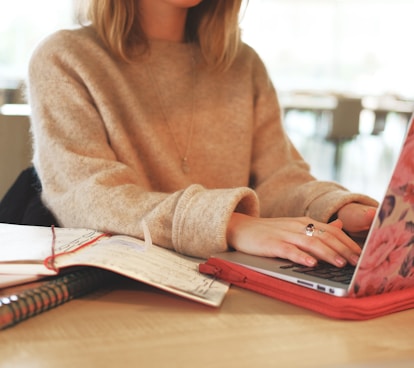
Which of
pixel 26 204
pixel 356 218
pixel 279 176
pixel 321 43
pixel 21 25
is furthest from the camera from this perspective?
pixel 321 43

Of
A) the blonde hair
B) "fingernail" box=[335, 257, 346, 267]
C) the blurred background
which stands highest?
the blonde hair

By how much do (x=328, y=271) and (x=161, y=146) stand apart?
58 centimetres

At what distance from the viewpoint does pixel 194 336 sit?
0.57 metres

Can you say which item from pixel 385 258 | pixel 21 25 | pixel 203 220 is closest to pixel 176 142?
pixel 203 220

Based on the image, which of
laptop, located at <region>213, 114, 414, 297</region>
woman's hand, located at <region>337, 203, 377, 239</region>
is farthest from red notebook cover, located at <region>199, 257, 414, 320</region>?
woman's hand, located at <region>337, 203, 377, 239</region>

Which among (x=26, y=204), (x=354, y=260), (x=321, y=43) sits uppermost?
(x=354, y=260)

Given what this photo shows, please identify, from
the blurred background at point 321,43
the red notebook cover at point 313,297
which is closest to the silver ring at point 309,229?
the red notebook cover at point 313,297

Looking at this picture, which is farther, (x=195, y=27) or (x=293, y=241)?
(x=195, y=27)

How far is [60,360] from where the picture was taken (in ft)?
1.65

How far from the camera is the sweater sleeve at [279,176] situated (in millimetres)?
1053

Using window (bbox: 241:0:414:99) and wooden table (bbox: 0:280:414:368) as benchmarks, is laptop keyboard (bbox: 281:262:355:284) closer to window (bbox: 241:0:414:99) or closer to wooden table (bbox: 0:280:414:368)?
wooden table (bbox: 0:280:414:368)

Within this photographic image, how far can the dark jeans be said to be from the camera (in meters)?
1.12

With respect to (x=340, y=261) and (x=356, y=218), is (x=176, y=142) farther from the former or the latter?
(x=340, y=261)

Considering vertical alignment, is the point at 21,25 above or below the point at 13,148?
below
